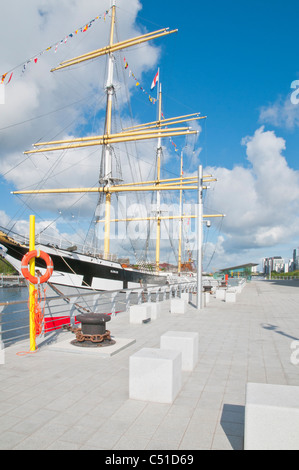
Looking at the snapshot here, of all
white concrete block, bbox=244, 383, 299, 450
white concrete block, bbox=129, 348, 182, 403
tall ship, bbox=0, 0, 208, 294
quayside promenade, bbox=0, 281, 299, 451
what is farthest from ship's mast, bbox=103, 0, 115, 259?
white concrete block, bbox=244, 383, 299, 450

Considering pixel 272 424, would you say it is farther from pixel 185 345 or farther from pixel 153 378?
pixel 185 345

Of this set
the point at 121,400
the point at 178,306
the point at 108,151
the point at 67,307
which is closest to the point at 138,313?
the point at 178,306

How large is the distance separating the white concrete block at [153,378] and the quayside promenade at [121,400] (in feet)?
0.36

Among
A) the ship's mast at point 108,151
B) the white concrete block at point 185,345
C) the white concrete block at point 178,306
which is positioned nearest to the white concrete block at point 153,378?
the white concrete block at point 185,345

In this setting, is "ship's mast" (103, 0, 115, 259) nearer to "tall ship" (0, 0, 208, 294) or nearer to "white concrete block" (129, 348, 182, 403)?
"tall ship" (0, 0, 208, 294)

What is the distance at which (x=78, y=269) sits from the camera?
24.5 metres

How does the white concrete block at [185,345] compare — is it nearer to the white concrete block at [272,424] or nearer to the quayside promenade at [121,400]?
the quayside promenade at [121,400]

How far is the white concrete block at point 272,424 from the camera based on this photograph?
2.90 m

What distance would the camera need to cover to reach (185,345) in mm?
6090

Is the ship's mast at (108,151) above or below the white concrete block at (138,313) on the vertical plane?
above

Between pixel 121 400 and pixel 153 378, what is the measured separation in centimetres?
50

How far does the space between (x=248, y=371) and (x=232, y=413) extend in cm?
201
